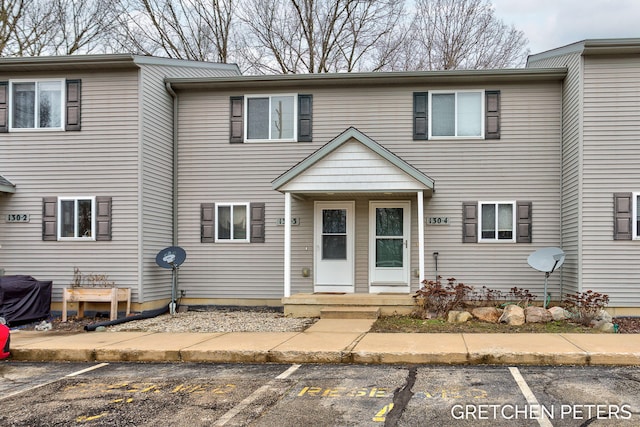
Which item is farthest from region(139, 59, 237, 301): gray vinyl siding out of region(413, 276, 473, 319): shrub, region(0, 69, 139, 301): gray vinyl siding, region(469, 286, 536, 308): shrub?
region(469, 286, 536, 308): shrub

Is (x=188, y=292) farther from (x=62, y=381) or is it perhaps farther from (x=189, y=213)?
(x=62, y=381)

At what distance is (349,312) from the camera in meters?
11.5

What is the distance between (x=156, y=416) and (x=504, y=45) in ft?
86.6

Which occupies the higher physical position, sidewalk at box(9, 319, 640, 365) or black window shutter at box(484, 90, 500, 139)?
black window shutter at box(484, 90, 500, 139)

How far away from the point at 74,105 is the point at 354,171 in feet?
21.5

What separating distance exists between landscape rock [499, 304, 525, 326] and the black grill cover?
9.44m

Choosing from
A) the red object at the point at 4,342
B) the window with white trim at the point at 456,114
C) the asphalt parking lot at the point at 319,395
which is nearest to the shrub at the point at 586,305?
the asphalt parking lot at the point at 319,395

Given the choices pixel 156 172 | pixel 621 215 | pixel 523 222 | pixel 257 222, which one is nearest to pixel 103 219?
pixel 156 172

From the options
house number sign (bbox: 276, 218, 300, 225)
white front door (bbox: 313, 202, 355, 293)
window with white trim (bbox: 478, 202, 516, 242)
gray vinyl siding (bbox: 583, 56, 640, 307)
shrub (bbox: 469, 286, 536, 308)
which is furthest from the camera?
house number sign (bbox: 276, 218, 300, 225)

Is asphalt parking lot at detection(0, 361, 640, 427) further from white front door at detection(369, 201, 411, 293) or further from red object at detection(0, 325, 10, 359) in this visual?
white front door at detection(369, 201, 411, 293)

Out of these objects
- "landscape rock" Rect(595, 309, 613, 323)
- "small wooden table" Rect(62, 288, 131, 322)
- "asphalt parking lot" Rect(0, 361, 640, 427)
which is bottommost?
"asphalt parking lot" Rect(0, 361, 640, 427)

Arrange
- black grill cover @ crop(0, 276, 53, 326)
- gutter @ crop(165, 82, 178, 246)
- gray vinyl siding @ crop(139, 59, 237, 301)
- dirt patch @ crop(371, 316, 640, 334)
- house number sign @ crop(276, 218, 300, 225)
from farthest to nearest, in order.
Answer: gutter @ crop(165, 82, 178, 246) → house number sign @ crop(276, 218, 300, 225) → gray vinyl siding @ crop(139, 59, 237, 301) → black grill cover @ crop(0, 276, 53, 326) → dirt patch @ crop(371, 316, 640, 334)

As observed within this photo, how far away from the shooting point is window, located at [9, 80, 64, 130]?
1293cm

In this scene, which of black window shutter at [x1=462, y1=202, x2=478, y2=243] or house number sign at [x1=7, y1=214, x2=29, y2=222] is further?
black window shutter at [x1=462, y1=202, x2=478, y2=243]
